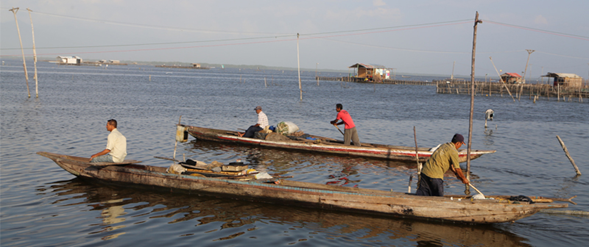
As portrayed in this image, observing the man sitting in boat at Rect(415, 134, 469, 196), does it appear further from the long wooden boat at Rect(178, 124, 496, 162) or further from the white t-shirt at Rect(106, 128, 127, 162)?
the white t-shirt at Rect(106, 128, 127, 162)

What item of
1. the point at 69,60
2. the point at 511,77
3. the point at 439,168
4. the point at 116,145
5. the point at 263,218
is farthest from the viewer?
the point at 69,60

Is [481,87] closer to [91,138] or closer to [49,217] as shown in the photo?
[91,138]

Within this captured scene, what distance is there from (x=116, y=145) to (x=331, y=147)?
24.3 feet

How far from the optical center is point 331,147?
47.8ft

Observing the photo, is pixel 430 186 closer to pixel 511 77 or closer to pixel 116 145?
pixel 116 145

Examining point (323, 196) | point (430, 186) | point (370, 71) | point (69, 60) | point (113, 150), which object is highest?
point (69, 60)

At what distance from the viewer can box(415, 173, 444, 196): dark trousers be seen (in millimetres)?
7893

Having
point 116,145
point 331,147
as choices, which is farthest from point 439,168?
point 116,145

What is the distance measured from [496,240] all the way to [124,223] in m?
6.98

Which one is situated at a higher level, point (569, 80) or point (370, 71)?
point (370, 71)

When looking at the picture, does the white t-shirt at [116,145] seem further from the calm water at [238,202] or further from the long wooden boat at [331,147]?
the long wooden boat at [331,147]

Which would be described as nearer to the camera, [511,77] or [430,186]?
[430,186]

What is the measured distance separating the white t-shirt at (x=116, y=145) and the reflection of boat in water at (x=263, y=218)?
0.86 m

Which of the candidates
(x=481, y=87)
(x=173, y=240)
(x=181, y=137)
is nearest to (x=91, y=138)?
(x=181, y=137)
